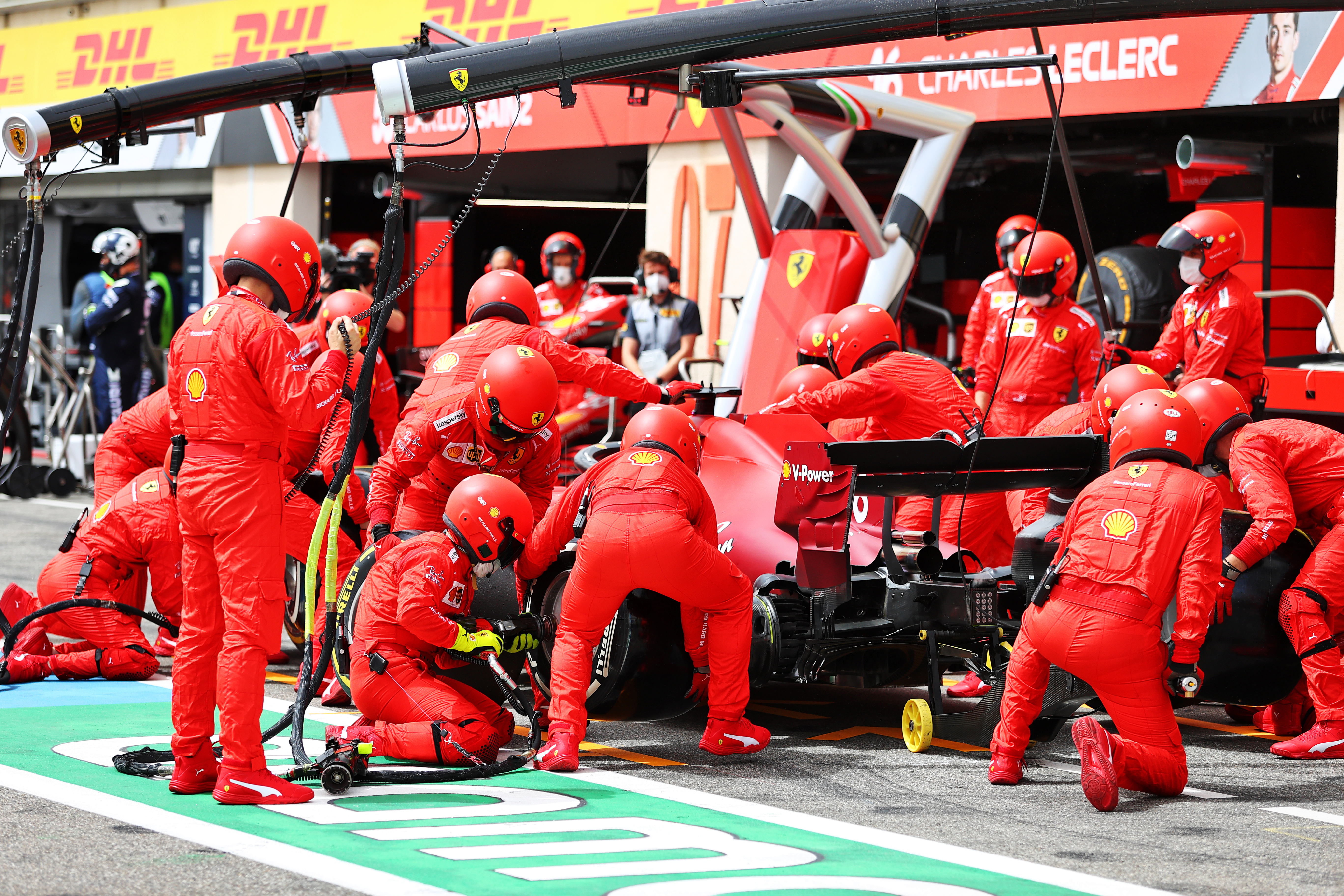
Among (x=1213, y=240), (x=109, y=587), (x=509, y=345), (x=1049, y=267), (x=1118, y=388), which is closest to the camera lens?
(x=509, y=345)

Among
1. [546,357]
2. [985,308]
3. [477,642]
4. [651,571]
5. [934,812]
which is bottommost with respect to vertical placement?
[934,812]

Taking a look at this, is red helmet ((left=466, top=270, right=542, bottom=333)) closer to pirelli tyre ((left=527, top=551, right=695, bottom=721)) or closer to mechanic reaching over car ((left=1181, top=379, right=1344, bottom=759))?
pirelli tyre ((left=527, top=551, right=695, bottom=721))

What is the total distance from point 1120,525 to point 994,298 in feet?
17.8

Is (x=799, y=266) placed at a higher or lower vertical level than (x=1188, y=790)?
higher

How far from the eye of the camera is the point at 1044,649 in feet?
19.6

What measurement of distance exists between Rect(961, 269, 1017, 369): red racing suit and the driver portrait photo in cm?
234

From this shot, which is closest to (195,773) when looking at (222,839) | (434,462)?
(222,839)

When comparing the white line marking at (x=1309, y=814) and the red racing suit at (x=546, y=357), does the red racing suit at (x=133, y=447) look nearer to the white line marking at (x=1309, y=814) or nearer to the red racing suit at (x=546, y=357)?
the red racing suit at (x=546, y=357)

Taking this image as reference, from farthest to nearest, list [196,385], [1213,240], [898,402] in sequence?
[1213,240], [898,402], [196,385]

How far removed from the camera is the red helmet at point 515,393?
22.9 feet

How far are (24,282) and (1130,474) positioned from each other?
15.5 ft

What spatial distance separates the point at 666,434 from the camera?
6629mm

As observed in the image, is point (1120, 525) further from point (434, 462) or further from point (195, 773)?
point (195, 773)

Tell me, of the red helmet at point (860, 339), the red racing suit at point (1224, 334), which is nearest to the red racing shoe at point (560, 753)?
the red helmet at point (860, 339)
